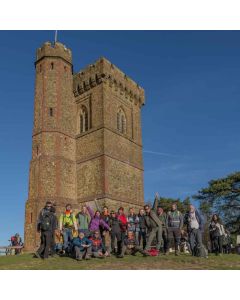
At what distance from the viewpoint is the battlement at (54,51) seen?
100ft

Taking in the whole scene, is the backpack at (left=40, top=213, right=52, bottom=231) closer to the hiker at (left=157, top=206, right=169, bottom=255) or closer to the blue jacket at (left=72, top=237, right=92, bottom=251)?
the blue jacket at (left=72, top=237, right=92, bottom=251)

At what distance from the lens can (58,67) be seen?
Result: 30312mm

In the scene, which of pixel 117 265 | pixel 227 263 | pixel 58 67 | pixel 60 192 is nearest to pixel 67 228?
pixel 117 265

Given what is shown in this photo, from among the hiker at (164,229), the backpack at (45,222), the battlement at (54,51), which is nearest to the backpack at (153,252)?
the hiker at (164,229)

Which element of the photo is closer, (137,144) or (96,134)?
(96,134)

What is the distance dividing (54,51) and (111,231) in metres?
22.3

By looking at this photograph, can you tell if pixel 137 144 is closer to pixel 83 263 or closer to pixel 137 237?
pixel 137 237

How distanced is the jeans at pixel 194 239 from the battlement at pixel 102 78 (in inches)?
812

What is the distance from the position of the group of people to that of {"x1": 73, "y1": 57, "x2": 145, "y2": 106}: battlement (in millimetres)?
19986

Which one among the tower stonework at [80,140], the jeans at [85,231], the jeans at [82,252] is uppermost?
the tower stonework at [80,140]

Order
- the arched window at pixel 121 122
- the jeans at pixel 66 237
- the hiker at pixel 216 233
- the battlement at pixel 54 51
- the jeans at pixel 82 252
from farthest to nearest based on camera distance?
the arched window at pixel 121 122, the battlement at pixel 54 51, the hiker at pixel 216 233, the jeans at pixel 66 237, the jeans at pixel 82 252

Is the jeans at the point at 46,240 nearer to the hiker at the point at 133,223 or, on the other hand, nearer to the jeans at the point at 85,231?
the jeans at the point at 85,231

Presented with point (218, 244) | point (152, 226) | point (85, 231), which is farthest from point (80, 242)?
point (218, 244)

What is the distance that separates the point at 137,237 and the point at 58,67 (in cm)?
2043
